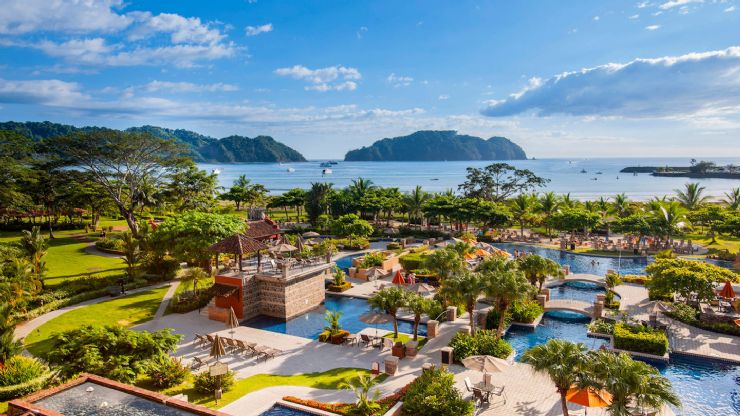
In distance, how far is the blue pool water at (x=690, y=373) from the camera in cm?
1666

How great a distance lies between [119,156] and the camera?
4638 centimetres

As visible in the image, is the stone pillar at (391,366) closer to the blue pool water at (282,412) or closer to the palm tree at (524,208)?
the blue pool water at (282,412)

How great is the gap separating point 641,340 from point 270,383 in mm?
16920

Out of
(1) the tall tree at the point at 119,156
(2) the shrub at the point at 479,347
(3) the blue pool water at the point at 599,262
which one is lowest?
(3) the blue pool water at the point at 599,262

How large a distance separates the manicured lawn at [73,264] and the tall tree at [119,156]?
5224mm

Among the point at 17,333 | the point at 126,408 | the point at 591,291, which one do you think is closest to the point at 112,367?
the point at 126,408

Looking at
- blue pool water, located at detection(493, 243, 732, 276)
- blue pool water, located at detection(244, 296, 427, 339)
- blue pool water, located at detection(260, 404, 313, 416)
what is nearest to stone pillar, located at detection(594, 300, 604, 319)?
blue pool water, located at detection(244, 296, 427, 339)

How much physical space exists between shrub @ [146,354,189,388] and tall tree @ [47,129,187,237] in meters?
29.9

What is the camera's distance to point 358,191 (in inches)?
2657

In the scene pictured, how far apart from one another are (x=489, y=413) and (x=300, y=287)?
15.6m

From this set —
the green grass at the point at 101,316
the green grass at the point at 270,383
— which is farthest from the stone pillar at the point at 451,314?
the green grass at the point at 101,316

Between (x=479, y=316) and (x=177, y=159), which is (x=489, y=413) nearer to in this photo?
(x=479, y=316)

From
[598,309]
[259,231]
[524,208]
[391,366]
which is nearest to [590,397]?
[391,366]

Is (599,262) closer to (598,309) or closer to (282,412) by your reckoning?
(598,309)
